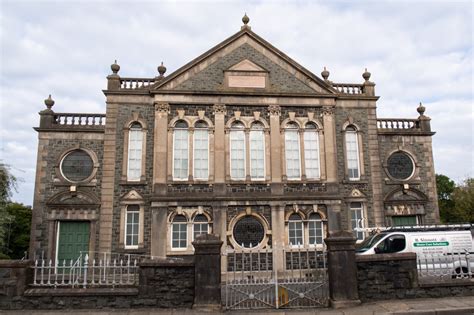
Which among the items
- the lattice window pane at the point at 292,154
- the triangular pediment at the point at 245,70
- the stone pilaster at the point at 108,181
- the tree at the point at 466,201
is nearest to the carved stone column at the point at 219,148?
the triangular pediment at the point at 245,70

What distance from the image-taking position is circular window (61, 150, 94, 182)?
19891mm

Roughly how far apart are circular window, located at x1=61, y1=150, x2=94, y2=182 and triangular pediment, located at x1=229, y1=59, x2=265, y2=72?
874 cm

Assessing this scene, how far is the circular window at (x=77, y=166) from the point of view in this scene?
19.9 meters

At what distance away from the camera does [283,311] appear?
33.8 ft

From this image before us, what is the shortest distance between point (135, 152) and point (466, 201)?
1163 inches

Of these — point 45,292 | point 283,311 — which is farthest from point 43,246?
point 283,311

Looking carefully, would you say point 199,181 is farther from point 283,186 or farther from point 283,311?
point 283,311

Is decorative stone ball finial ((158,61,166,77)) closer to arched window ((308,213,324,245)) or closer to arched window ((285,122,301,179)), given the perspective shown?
arched window ((285,122,301,179))

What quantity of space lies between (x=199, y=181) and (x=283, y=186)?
13.7 ft

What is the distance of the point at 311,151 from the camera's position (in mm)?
20828

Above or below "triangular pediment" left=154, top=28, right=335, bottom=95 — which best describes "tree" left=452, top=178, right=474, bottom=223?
below

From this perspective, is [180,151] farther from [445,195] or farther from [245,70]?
[445,195]

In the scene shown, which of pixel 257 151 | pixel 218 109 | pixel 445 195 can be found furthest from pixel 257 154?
pixel 445 195

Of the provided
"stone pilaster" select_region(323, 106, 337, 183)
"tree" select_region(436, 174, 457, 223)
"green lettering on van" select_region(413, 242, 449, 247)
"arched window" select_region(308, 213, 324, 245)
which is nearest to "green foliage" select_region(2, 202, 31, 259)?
"arched window" select_region(308, 213, 324, 245)
